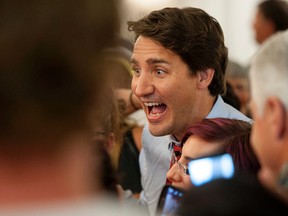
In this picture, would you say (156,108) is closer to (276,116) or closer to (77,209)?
(276,116)

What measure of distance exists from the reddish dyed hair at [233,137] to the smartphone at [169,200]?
0.94ft

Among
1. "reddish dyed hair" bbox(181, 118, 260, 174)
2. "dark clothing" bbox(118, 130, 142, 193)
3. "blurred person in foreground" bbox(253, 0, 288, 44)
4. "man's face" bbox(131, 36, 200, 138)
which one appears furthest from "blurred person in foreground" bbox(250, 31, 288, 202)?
"blurred person in foreground" bbox(253, 0, 288, 44)

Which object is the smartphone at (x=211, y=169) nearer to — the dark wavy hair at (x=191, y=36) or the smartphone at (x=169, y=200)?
the smartphone at (x=169, y=200)

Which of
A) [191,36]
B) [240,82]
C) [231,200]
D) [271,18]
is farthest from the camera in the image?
[240,82]

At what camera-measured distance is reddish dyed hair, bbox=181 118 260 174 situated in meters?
1.88

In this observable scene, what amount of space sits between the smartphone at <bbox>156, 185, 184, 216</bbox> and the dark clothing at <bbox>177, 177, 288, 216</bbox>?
0.28m

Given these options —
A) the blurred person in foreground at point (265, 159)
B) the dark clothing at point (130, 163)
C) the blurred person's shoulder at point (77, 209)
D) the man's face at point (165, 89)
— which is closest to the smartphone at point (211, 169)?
the blurred person in foreground at point (265, 159)

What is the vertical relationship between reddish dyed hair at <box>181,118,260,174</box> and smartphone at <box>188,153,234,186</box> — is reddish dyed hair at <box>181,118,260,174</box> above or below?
below

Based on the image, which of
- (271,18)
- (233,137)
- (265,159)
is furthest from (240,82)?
(265,159)

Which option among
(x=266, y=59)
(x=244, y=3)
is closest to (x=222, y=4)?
(x=244, y=3)

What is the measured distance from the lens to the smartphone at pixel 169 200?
154cm

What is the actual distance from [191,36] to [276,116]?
1593 mm

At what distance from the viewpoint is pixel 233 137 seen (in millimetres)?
2072

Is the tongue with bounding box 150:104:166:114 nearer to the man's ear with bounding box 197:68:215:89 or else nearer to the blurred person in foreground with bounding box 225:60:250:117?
the man's ear with bounding box 197:68:215:89
